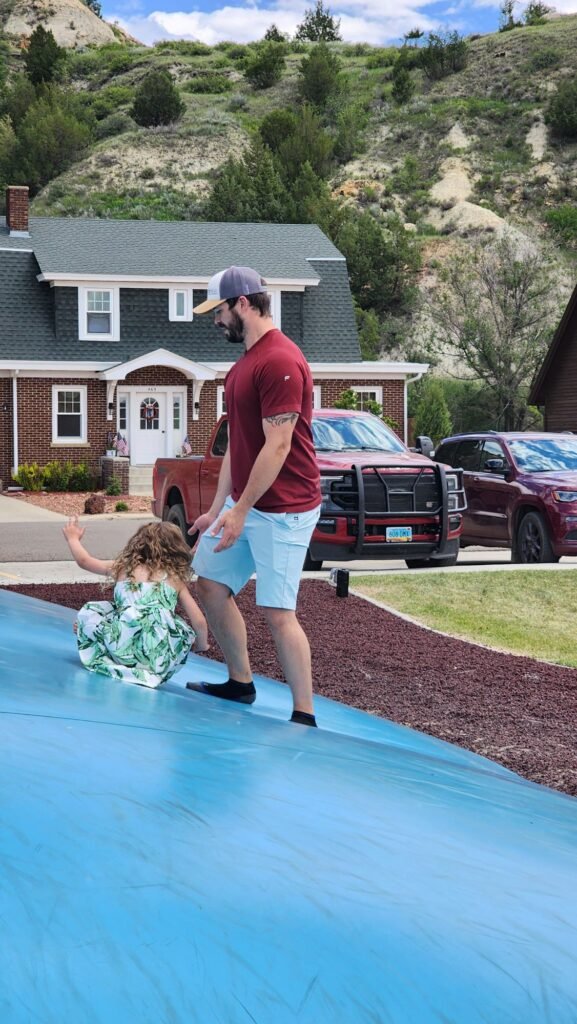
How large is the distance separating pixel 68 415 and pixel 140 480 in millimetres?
3059

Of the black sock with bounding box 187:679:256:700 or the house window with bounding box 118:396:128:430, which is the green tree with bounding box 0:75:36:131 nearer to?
the house window with bounding box 118:396:128:430

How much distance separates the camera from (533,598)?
1158 centimetres

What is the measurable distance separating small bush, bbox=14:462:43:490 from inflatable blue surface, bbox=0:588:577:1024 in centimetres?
2970

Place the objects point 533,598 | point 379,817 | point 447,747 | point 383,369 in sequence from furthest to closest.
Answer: point 383,369
point 533,598
point 447,747
point 379,817

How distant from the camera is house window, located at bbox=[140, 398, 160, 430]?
3512 cm

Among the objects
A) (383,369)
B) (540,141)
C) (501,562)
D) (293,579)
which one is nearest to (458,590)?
(501,562)

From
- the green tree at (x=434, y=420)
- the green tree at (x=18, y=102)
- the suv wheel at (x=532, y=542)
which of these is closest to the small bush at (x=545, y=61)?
the green tree at (x=18, y=102)

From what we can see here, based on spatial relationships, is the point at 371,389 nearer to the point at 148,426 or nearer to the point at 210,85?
the point at 148,426

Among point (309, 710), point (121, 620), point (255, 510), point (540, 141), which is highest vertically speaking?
point (540, 141)

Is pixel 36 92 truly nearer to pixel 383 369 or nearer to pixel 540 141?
pixel 540 141

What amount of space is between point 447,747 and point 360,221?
187 ft

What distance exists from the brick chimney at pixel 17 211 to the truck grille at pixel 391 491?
26.7 metres

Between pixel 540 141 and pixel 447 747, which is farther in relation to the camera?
pixel 540 141

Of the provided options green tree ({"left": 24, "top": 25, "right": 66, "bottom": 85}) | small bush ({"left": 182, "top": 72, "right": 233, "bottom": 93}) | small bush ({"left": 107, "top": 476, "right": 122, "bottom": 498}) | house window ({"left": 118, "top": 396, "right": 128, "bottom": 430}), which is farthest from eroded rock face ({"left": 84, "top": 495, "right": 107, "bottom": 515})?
small bush ({"left": 182, "top": 72, "right": 233, "bottom": 93})
